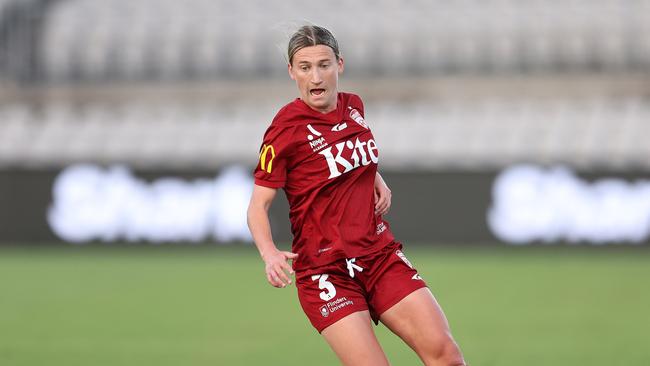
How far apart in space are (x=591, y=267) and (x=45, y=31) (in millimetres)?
11069

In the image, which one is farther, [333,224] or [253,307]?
[253,307]

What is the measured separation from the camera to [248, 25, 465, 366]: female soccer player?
5273mm

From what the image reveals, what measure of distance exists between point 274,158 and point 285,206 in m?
11.6

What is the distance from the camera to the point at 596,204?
16359mm

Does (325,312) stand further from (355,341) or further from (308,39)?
(308,39)

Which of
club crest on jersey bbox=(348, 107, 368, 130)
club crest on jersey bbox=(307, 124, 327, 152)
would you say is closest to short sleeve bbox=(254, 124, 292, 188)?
club crest on jersey bbox=(307, 124, 327, 152)

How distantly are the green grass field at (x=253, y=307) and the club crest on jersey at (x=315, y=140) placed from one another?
3416mm

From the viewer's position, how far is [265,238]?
530 cm

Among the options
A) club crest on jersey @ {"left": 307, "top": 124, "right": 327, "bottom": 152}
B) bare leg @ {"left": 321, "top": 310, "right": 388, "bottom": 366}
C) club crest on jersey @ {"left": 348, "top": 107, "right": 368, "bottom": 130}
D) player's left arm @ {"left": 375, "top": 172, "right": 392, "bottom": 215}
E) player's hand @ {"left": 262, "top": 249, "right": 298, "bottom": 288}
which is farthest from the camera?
player's left arm @ {"left": 375, "top": 172, "right": 392, "bottom": 215}

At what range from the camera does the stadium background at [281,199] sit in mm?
10422

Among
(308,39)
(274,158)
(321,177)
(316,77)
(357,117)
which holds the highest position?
(308,39)

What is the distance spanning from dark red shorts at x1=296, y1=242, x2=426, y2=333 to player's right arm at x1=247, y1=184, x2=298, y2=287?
7.6 inches

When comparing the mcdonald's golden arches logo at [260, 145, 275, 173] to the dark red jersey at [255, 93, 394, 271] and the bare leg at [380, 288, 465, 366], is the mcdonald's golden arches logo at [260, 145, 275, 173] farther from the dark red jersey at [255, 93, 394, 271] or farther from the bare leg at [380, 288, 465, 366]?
the bare leg at [380, 288, 465, 366]

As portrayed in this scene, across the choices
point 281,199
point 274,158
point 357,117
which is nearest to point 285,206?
point 281,199
